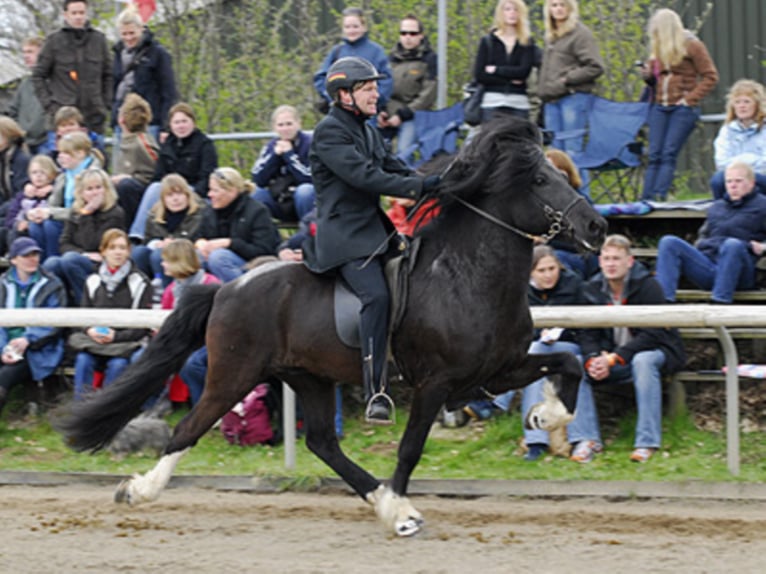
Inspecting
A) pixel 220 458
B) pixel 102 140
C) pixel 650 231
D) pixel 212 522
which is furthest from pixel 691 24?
pixel 212 522

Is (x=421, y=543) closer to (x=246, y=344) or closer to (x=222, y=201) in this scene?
(x=246, y=344)

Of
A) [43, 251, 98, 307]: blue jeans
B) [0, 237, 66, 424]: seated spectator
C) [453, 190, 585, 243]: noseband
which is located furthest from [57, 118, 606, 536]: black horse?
[43, 251, 98, 307]: blue jeans

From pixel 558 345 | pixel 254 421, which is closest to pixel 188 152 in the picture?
pixel 254 421

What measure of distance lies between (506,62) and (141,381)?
4.61 m

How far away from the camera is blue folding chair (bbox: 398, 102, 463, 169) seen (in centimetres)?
1131

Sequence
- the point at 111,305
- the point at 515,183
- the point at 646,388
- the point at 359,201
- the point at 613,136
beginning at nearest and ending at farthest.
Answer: the point at 515,183
the point at 359,201
the point at 646,388
the point at 111,305
the point at 613,136

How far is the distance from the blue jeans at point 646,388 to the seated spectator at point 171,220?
3.70 m

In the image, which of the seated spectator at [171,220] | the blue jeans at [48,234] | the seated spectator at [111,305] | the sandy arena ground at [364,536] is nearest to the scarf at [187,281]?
the seated spectator at [111,305]

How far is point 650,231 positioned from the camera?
10703 millimetres

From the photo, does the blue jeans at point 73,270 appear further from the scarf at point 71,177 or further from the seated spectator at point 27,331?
the scarf at point 71,177

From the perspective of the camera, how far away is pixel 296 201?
434 inches

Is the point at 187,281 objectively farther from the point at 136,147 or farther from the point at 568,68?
the point at 568,68

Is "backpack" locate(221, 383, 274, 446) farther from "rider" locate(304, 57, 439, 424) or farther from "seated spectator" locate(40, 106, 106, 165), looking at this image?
"seated spectator" locate(40, 106, 106, 165)

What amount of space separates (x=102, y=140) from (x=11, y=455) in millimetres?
4197
